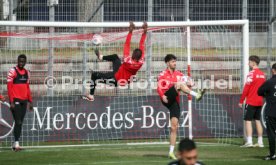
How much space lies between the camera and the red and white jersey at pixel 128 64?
16.4m

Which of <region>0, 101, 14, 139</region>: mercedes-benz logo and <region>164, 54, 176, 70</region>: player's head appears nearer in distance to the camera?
<region>164, 54, 176, 70</region>: player's head

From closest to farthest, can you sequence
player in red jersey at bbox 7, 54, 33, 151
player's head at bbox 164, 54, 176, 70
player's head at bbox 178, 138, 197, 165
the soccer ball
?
player's head at bbox 178, 138, 197, 165
player's head at bbox 164, 54, 176, 70
player in red jersey at bbox 7, 54, 33, 151
the soccer ball

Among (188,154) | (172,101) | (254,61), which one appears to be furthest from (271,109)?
(188,154)

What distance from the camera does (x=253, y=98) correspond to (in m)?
18.3

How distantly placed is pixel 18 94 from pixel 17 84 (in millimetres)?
241

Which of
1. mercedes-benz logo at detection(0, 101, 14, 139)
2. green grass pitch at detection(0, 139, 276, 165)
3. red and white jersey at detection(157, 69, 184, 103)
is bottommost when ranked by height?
green grass pitch at detection(0, 139, 276, 165)

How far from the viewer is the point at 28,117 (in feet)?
A: 64.2

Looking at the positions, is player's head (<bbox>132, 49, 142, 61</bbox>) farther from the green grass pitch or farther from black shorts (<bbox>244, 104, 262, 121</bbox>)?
black shorts (<bbox>244, 104, 262, 121</bbox>)

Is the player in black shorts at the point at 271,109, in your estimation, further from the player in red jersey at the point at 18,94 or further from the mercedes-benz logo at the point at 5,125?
the mercedes-benz logo at the point at 5,125

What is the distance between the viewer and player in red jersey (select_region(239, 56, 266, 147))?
715 inches

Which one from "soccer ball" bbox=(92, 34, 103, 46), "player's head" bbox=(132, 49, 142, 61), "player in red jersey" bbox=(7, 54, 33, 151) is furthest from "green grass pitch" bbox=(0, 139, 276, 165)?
"soccer ball" bbox=(92, 34, 103, 46)

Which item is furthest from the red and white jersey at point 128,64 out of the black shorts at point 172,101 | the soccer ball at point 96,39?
the soccer ball at point 96,39

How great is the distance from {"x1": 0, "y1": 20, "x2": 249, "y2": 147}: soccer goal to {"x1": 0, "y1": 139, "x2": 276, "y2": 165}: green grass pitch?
147 cm

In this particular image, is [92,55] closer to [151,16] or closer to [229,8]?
[151,16]
